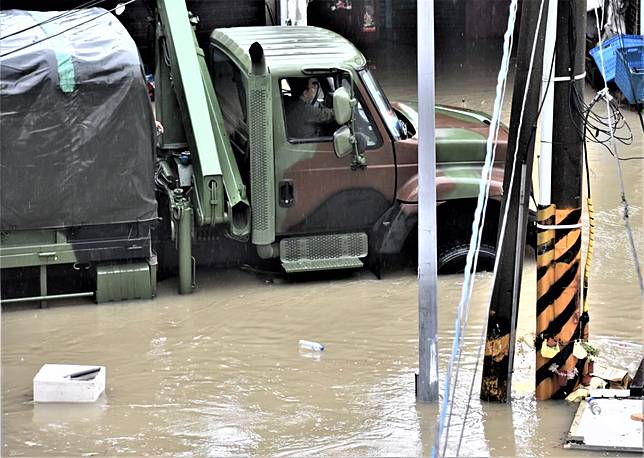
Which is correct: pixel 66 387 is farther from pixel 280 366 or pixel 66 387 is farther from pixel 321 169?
pixel 321 169

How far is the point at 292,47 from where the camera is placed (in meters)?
10.8

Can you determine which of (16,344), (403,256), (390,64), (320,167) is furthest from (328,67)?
(390,64)

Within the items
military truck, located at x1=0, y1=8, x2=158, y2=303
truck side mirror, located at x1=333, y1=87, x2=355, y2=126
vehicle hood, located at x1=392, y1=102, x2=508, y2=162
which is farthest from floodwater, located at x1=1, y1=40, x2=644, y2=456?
truck side mirror, located at x1=333, y1=87, x2=355, y2=126

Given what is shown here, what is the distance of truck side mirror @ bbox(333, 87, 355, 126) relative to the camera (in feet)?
33.0

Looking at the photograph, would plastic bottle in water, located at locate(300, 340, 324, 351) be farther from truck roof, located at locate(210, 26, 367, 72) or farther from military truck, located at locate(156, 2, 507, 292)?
truck roof, located at locate(210, 26, 367, 72)

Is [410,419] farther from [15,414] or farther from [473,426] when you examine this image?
[15,414]

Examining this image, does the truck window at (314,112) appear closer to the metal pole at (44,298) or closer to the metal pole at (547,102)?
the metal pole at (44,298)

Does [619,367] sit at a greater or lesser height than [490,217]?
lesser

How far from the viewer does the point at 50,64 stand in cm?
996

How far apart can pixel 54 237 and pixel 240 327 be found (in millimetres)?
1893

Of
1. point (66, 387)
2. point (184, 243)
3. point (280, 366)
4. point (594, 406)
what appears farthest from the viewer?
point (184, 243)

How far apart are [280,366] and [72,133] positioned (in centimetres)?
297

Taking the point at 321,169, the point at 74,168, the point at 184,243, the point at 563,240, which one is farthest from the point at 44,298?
the point at 563,240

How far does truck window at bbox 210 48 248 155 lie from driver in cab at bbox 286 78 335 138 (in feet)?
1.47
